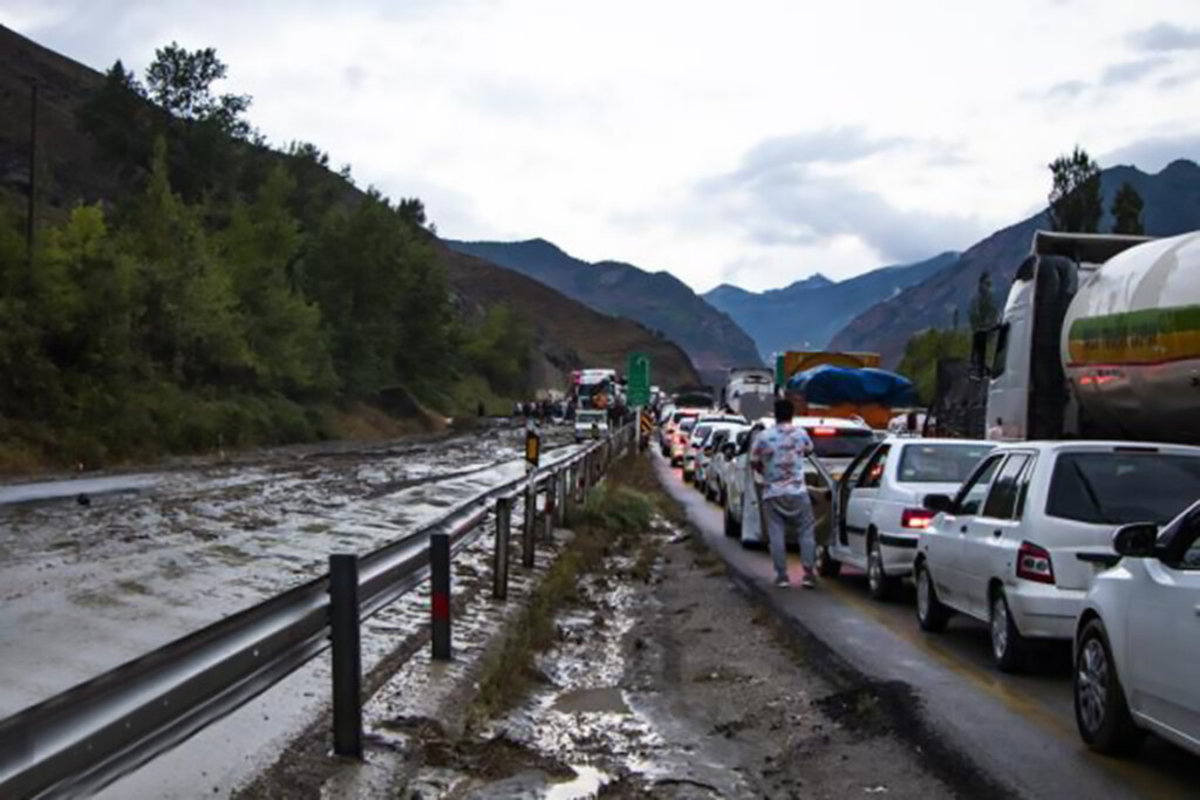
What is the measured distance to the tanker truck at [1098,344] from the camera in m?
12.6

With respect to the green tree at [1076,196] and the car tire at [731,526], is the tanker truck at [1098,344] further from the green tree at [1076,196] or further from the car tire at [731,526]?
the green tree at [1076,196]

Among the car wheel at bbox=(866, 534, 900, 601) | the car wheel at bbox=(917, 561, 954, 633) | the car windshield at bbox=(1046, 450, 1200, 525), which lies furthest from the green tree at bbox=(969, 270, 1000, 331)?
the car windshield at bbox=(1046, 450, 1200, 525)

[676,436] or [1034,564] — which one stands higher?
[1034,564]

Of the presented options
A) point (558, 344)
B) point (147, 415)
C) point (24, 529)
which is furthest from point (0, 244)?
point (558, 344)

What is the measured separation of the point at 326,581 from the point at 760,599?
828 centimetres

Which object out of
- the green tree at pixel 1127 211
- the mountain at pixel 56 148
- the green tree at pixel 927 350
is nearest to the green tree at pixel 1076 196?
the green tree at pixel 1127 211

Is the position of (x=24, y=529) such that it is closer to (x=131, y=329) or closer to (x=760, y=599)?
(x=760, y=599)

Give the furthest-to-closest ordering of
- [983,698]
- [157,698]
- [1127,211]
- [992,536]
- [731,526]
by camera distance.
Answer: [1127,211], [731,526], [992,536], [983,698], [157,698]

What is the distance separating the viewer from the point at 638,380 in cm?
5534

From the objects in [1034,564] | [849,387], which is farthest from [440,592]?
[849,387]

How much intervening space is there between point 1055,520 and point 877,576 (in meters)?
4.72

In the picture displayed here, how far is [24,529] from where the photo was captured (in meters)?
18.1

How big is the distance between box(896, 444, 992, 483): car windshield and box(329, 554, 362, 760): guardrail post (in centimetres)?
832

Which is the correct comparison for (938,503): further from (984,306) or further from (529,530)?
(984,306)
